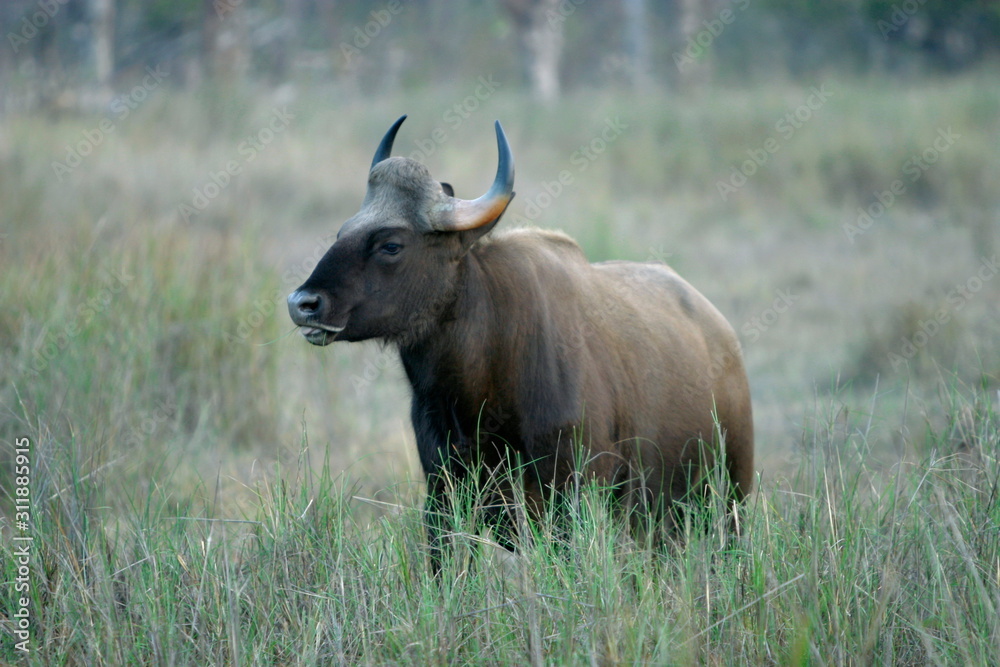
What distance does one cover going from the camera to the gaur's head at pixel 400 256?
417 cm

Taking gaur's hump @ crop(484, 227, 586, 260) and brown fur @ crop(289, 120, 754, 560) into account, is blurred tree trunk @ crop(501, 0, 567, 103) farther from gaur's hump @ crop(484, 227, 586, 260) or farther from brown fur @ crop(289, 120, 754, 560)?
brown fur @ crop(289, 120, 754, 560)

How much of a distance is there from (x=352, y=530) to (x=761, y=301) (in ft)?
27.3

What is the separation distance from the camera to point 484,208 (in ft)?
14.1

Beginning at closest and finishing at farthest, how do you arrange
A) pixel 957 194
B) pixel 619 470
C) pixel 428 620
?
pixel 428 620
pixel 619 470
pixel 957 194

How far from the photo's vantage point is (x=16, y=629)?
365 centimetres

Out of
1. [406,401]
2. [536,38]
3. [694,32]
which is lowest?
[406,401]

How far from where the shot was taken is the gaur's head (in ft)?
13.7

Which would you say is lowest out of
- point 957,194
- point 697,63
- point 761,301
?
point 761,301

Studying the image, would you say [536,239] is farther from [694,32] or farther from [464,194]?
[694,32]

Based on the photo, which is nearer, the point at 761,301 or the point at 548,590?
the point at 548,590

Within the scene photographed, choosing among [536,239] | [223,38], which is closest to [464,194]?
[536,239]

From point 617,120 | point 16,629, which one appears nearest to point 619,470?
point 16,629

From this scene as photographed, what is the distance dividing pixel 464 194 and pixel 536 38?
10.2m

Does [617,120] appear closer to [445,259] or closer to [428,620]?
[445,259]
